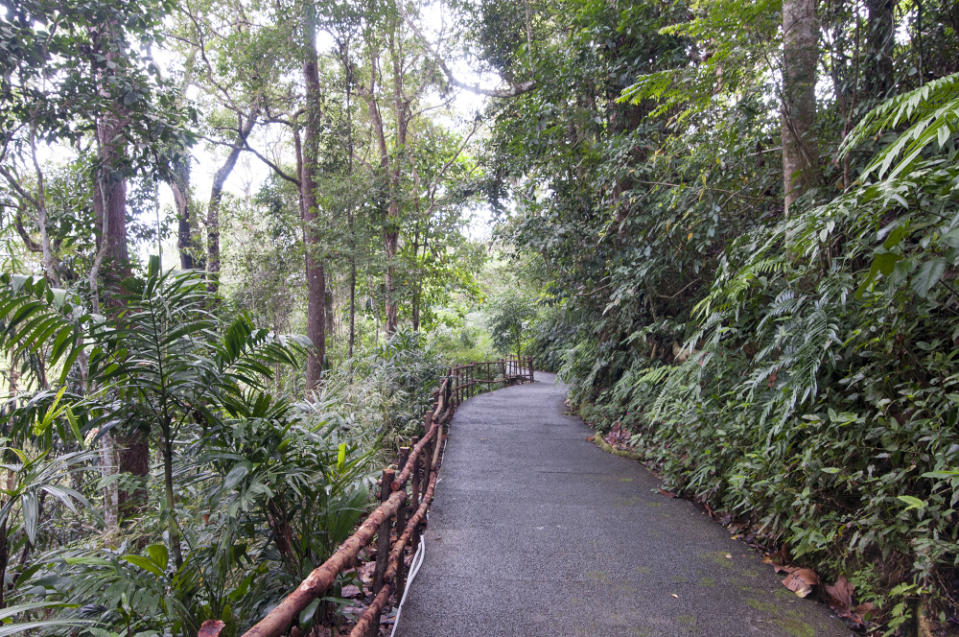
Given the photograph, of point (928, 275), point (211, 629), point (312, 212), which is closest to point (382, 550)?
point (211, 629)

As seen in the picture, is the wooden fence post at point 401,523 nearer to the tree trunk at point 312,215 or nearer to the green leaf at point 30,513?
the green leaf at point 30,513

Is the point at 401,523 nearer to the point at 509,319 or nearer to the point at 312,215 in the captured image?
the point at 312,215

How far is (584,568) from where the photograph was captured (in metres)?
3.59

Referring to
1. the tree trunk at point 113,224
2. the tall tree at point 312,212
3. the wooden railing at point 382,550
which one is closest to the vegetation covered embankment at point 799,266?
the wooden railing at point 382,550

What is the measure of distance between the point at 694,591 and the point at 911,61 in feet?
13.9

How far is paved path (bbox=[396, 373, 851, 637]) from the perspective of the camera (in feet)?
9.66

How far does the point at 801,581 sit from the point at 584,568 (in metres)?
1.33

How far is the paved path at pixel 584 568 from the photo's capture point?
2943 mm

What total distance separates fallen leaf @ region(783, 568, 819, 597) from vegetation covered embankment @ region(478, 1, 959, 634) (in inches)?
2.9

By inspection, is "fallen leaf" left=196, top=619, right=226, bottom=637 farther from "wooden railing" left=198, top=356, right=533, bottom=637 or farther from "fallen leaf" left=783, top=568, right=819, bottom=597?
"fallen leaf" left=783, top=568, right=819, bottom=597

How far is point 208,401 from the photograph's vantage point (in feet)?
8.93

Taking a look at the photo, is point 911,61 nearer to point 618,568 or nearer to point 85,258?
point 618,568

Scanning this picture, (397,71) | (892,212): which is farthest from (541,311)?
(892,212)

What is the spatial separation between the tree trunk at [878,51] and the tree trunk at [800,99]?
1.19 ft
